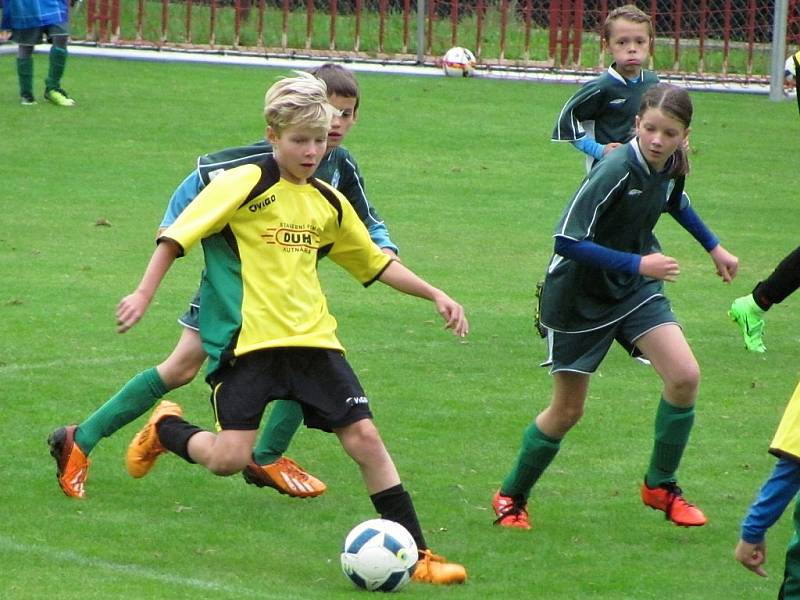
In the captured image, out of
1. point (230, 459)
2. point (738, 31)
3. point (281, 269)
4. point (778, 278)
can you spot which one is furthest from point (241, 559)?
point (738, 31)

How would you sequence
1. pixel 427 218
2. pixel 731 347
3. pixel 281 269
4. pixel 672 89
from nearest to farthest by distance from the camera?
pixel 281 269 < pixel 672 89 < pixel 731 347 < pixel 427 218

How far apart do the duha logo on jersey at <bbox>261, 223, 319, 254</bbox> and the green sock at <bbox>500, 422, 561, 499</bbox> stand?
122 centimetres

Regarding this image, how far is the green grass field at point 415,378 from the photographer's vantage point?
5480 mm

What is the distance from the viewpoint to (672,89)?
5750 millimetres

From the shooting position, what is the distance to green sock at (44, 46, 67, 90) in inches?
649

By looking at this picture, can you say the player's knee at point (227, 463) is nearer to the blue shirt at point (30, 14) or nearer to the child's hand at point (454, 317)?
the child's hand at point (454, 317)

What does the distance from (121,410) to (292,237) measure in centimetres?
125

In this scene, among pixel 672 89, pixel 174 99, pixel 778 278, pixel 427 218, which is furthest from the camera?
pixel 174 99

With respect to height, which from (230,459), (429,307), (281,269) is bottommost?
(429,307)

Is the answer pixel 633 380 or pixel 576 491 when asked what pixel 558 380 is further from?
pixel 633 380

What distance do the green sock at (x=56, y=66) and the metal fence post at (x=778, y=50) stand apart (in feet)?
26.5

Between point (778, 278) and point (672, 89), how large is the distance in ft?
3.92

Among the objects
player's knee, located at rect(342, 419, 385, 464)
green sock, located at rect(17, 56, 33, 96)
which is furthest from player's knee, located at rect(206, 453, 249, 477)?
green sock, located at rect(17, 56, 33, 96)

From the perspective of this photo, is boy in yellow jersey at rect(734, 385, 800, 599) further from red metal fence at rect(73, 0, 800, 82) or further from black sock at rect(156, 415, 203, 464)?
red metal fence at rect(73, 0, 800, 82)
